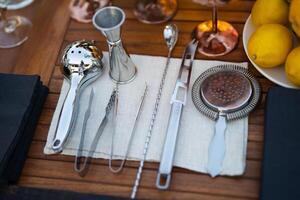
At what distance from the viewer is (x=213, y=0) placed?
1.86 ft

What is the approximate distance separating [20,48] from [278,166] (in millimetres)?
422

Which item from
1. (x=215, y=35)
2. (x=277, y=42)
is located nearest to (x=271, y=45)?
(x=277, y=42)

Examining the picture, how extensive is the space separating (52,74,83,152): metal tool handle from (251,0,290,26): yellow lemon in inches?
10.0

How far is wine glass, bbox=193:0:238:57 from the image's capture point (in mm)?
573

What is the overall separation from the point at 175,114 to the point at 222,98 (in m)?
0.06

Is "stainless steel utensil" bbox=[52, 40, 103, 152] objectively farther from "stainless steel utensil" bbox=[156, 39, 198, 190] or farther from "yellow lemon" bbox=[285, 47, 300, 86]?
"yellow lemon" bbox=[285, 47, 300, 86]

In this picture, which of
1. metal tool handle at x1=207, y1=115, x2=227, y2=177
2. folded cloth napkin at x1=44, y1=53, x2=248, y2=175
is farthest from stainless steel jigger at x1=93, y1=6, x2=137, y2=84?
metal tool handle at x1=207, y1=115, x2=227, y2=177

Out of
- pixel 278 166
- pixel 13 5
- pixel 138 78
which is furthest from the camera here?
pixel 13 5

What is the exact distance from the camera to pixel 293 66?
47 cm

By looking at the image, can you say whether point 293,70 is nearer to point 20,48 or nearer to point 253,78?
point 253,78

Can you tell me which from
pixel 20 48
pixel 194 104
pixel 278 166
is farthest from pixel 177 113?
pixel 20 48

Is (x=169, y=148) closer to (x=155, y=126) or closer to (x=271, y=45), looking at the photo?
(x=155, y=126)

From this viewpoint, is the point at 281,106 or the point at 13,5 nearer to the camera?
the point at 281,106

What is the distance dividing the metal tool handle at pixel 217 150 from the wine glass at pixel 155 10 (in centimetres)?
21
